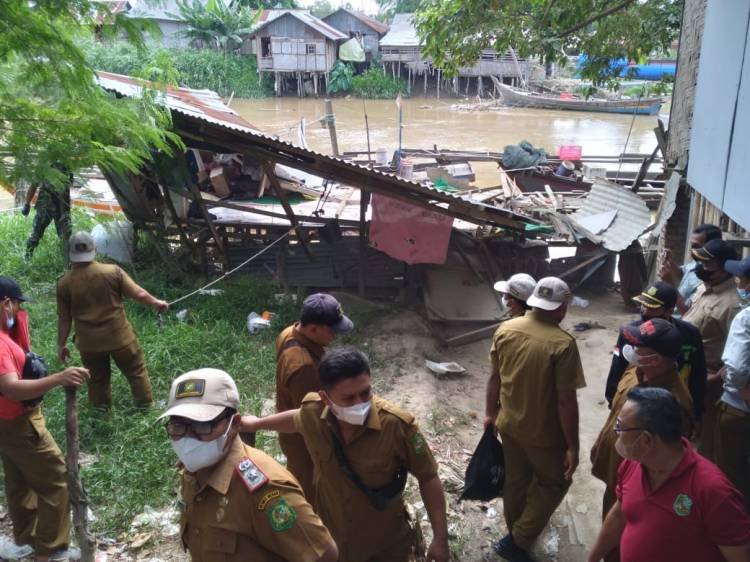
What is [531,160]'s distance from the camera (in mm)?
13305

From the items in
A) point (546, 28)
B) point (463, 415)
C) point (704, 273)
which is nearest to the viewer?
point (704, 273)

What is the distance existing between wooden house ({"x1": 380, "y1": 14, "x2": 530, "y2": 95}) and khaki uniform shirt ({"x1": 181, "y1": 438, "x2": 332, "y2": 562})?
3870 cm

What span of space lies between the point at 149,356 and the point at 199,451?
4674 mm

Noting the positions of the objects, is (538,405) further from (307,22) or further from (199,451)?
(307,22)

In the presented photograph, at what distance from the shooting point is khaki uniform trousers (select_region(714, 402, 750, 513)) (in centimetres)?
360

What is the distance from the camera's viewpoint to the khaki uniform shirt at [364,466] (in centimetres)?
254

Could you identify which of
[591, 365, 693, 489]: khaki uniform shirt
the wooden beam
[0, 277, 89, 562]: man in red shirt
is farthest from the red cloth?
[0, 277, 89, 562]: man in red shirt

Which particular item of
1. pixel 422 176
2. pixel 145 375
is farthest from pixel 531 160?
pixel 145 375

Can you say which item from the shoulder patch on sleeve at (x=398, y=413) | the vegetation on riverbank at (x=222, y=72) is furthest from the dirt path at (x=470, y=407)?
the vegetation on riverbank at (x=222, y=72)

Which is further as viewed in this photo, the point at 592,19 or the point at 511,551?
the point at 592,19

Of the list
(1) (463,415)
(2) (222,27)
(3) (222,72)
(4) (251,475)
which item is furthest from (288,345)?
(2) (222,27)

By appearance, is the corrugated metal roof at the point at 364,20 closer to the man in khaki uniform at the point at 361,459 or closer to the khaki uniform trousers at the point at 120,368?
the khaki uniform trousers at the point at 120,368

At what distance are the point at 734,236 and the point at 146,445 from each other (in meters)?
4.94

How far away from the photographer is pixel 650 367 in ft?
9.81
